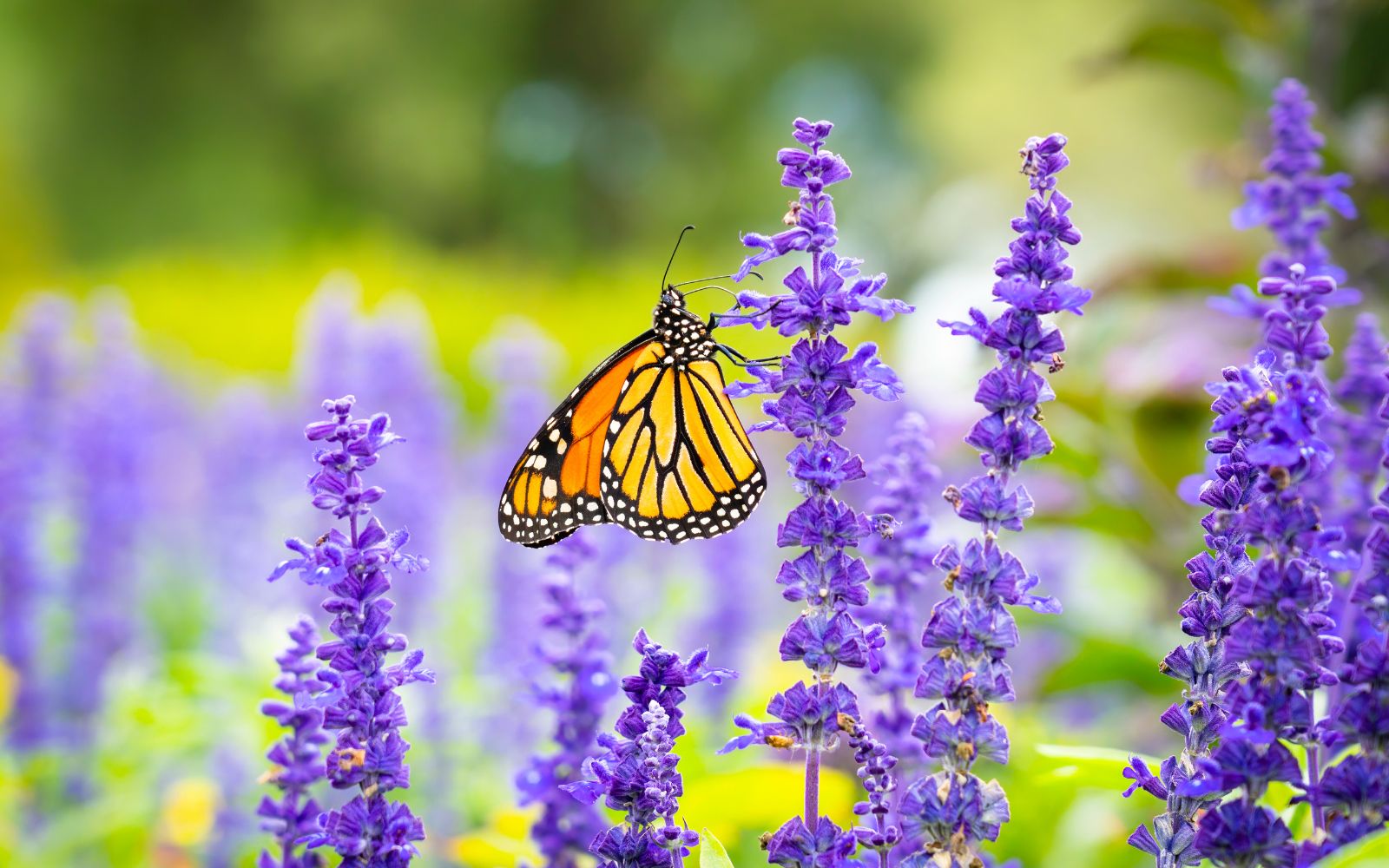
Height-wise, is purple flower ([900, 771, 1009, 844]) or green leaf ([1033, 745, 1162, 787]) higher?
green leaf ([1033, 745, 1162, 787])

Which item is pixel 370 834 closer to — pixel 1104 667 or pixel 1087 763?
pixel 1087 763

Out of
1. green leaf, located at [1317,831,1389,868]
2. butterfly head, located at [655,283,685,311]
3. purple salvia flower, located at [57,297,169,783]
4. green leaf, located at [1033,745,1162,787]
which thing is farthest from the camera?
purple salvia flower, located at [57,297,169,783]

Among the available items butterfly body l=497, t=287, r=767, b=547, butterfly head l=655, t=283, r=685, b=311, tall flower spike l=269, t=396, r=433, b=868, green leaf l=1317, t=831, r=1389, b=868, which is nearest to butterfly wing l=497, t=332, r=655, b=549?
butterfly body l=497, t=287, r=767, b=547

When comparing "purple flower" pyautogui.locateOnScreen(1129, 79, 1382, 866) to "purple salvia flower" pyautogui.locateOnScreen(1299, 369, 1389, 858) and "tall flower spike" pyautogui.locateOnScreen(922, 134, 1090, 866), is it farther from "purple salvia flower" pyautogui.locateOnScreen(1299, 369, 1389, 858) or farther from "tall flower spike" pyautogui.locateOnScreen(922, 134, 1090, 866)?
"tall flower spike" pyautogui.locateOnScreen(922, 134, 1090, 866)

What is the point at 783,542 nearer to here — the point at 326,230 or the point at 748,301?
the point at 748,301

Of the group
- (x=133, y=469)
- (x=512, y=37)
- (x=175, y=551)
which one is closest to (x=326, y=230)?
(x=512, y=37)

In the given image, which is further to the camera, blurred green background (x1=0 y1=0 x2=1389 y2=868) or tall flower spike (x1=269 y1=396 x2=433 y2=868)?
blurred green background (x1=0 y1=0 x2=1389 y2=868)

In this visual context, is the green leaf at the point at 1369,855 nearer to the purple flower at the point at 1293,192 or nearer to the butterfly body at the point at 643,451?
the purple flower at the point at 1293,192
